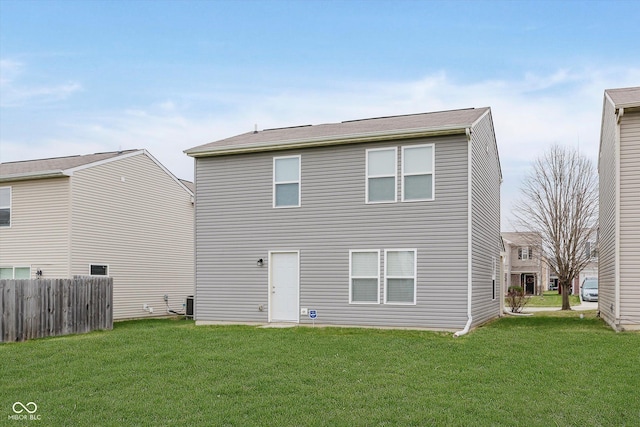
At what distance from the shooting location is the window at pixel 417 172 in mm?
13320

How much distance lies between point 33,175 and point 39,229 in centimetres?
169

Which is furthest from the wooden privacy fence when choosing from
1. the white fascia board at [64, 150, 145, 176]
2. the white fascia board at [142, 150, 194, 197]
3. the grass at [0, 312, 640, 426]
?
the white fascia board at [142, 150, 194, 197]

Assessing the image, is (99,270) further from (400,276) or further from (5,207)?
(400,276)

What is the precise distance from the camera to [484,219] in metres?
15.4

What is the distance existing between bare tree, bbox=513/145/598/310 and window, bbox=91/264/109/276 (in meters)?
17.0

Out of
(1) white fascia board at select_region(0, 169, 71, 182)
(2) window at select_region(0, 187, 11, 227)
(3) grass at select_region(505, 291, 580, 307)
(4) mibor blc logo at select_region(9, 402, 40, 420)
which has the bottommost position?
(3) grass at select_region(505, 291, 580, 307)

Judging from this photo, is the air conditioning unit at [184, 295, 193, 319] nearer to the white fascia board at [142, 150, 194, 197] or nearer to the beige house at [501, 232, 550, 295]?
the white fascia board at [142, 150, 194, 197]

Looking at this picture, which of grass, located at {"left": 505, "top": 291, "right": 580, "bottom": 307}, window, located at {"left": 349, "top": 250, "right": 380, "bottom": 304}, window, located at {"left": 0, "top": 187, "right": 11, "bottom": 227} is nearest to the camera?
window, located at {"left": 349, "top": 250, "right": 380, "bottom": 304}

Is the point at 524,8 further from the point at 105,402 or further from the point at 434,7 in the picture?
the point at 105,402

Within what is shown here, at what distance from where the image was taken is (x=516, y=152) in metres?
22.4

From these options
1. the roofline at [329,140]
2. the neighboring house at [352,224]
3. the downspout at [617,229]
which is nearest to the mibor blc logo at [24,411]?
the neighboring house at [352,224]

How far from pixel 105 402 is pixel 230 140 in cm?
997

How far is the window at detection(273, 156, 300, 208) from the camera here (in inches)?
579

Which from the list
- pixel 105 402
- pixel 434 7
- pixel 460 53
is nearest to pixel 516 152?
pixel 460 53
